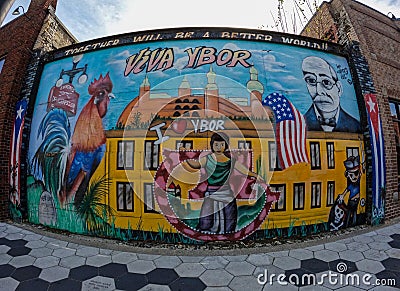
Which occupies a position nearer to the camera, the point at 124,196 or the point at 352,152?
the point at 124,196

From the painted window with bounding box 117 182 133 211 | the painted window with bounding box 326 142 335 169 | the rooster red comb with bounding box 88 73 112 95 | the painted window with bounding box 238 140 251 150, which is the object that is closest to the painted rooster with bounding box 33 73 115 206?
the rooster red comb with bounding box 88 73 112 95

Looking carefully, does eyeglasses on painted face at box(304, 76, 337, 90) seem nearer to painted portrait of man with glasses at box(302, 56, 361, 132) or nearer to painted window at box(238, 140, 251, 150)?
painted portrait of man with glasses at box(302, 56, 361, 132)

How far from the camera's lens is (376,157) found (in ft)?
17.7

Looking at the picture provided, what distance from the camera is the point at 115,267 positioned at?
351 centimetres

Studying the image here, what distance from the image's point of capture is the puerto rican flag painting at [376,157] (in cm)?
529

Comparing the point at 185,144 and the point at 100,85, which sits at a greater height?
the point at 100,85

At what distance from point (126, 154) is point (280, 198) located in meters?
3.21

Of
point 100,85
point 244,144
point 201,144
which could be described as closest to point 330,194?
point 244,144

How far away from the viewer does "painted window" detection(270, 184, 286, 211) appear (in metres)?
4.52

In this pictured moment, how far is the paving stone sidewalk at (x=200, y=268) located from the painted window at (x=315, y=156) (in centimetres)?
150

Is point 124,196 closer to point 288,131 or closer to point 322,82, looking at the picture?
point 288,131

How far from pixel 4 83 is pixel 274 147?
751 cm

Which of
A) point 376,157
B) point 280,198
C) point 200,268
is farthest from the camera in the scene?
point 376,157

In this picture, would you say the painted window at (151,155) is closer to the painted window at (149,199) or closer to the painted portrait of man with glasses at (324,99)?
the painted window at (149,199)
